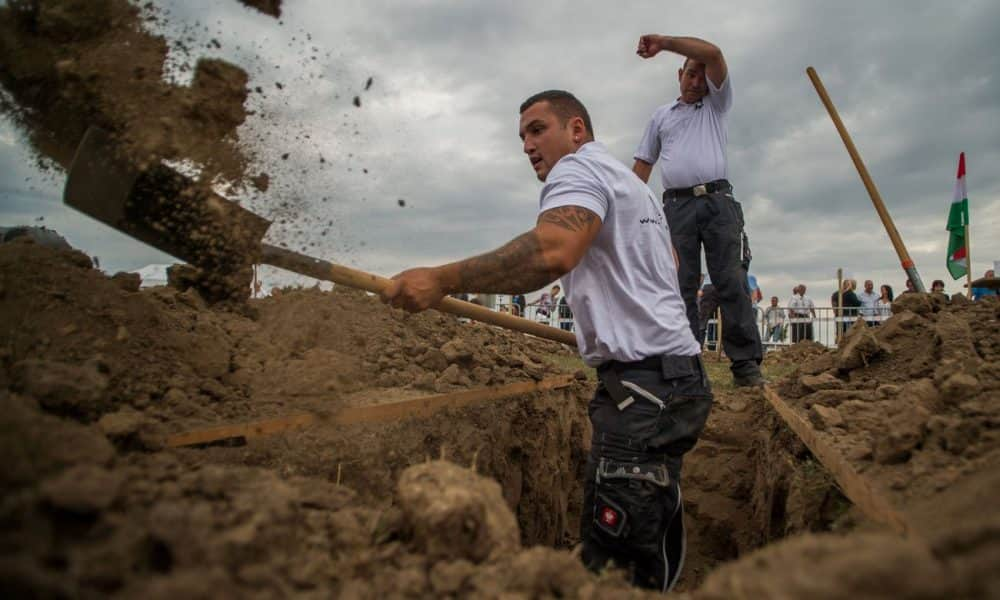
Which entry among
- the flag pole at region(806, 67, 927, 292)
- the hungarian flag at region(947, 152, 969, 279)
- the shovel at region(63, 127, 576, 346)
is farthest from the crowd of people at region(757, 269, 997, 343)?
the shovel at region(63, 127, 576, 346)

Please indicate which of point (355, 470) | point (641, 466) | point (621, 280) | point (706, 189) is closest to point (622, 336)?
point (621, 280)

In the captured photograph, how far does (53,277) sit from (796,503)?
365 centimetres

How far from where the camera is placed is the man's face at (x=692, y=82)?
484 cm

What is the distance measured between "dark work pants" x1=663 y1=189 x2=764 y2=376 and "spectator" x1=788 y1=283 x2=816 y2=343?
378 inches

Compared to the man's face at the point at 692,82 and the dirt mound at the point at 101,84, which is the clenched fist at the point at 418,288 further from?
the man's face at the point at 692,82

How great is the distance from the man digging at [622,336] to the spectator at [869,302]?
11.8 metres

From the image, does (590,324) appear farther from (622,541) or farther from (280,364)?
(280,364)

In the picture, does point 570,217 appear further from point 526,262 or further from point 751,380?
point 751,380

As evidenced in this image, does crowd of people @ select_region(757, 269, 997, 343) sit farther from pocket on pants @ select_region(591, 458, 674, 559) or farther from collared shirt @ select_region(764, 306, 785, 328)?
pocket on pants @ select_region(591, 458, 674, 559)

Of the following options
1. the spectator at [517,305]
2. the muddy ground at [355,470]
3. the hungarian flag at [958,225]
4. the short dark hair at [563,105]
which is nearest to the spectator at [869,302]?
the hungarian flag at [958,225]

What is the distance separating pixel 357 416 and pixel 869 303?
43.6 feet

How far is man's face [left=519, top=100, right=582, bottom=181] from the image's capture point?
124 inches

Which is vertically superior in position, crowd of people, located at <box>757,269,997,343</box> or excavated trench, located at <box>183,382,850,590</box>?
crowd of people, located at <box>757,269,997,343</box>

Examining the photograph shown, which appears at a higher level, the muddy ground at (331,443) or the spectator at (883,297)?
the spectator at (883,297)
